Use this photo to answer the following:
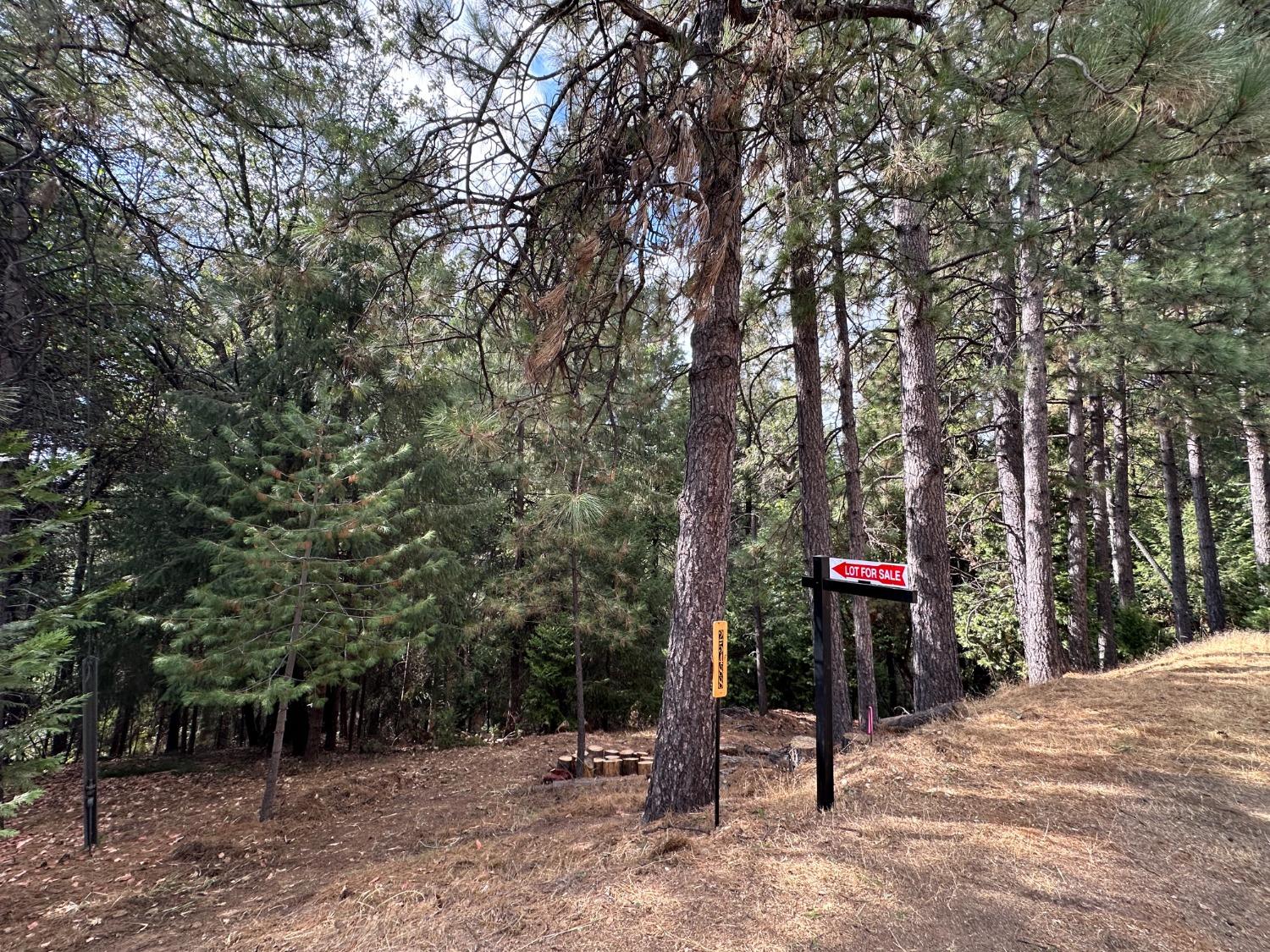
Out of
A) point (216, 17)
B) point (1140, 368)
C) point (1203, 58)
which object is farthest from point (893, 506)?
point (216, 17)

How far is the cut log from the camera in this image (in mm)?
6133

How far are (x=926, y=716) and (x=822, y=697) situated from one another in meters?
3.28

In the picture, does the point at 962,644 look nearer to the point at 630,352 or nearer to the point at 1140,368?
the point at 1140,368

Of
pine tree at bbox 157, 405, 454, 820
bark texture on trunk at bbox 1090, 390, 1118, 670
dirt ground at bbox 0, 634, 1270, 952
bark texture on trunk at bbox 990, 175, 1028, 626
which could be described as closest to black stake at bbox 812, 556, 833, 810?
dirt ground at bbox 0, 634, 1270, 952

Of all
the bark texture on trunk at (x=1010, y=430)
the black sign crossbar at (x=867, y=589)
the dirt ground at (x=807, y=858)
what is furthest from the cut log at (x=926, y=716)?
the black sign crossbar at (x=867, y=589)

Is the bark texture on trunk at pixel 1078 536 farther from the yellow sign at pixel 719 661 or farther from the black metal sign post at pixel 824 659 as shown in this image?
the yellow sign at pixel 719 661

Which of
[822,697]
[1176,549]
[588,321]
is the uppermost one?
[588,321]

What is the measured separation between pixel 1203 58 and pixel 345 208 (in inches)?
198

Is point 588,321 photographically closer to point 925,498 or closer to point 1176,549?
point 925,498

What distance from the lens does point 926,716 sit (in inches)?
248

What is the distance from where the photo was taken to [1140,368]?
7441 mm

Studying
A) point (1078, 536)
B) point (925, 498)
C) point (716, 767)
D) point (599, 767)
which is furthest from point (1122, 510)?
point (716, 767)

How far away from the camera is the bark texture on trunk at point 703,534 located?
4277mm

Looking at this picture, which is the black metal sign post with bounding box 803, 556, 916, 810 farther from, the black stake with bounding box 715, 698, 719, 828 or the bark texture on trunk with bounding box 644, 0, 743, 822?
the bark texture on trunk with bounding box 644, 0, 743, 822
